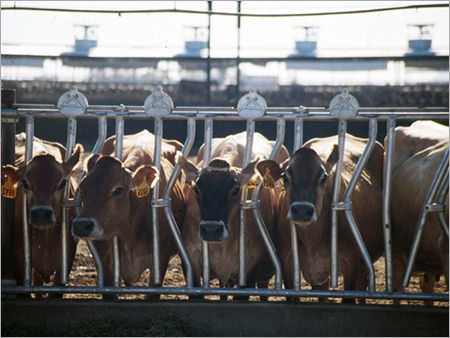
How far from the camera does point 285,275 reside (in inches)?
257

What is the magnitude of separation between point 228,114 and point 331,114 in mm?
823

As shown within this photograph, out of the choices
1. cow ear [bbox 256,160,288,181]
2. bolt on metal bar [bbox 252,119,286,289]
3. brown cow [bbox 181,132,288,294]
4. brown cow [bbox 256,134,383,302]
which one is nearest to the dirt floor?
brown cow [bbox 181,132,288,294]

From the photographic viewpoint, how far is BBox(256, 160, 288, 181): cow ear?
6195 mm

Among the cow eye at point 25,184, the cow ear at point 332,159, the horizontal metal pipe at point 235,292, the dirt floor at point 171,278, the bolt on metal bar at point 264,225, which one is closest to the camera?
the horizontal metal pipe at point 235,292

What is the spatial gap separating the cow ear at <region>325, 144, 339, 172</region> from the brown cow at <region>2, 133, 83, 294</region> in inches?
83.1

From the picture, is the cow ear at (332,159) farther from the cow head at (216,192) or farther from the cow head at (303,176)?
the cow head at (216,192)

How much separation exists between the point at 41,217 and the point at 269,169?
185cm

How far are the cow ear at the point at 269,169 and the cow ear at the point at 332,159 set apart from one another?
0.49 metres

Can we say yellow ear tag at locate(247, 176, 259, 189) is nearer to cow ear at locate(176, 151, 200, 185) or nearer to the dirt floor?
cow ear at locate(176, 151, 200, 185)

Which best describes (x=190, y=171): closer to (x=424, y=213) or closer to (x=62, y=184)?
(x=62, y=184)

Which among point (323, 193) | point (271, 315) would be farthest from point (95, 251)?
point (323, 193)

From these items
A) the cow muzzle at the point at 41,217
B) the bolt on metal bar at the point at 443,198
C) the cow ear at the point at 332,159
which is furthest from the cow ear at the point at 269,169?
the cow muzzle at the point at 41,217

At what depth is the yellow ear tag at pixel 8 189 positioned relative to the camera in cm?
628

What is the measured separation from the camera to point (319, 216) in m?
6.43
